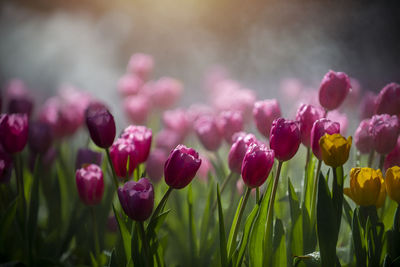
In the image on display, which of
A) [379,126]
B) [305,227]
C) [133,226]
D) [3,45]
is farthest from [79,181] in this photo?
[3,45]

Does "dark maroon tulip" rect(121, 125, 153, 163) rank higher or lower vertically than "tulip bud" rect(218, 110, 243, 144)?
lower

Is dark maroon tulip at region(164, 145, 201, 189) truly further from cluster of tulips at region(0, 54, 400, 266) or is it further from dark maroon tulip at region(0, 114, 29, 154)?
dark maroon tulip at region(0, 114, 29, 154)

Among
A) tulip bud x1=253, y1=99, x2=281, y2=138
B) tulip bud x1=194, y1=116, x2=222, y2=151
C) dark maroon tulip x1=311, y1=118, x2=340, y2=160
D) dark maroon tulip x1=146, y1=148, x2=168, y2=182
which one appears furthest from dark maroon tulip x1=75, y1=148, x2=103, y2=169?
dark maroon tulip x1=311, y1=118, x2=340, y2=160

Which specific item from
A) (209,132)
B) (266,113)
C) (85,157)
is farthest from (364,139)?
(85,157)

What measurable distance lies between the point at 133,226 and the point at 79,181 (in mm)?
155

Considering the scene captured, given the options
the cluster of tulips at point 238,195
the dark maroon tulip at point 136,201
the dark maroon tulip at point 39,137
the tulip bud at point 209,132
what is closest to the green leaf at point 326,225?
the cluster of tulips at point 238,195

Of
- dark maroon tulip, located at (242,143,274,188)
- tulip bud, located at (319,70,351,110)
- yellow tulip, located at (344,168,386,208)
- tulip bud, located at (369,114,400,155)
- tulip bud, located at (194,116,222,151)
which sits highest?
tulip bud, located at (319,70,351,110)

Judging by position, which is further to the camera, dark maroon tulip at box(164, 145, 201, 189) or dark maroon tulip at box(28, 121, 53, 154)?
dark maroon tulip at box(28, 121, 53, 154)

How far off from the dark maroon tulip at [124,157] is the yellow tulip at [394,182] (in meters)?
0.38

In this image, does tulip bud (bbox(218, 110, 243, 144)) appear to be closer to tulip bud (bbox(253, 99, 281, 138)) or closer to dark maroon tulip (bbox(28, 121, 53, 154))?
tulip bud (bbox(253, 99, 281, 138))

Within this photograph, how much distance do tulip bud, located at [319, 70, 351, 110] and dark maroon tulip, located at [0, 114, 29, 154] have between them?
0.52m

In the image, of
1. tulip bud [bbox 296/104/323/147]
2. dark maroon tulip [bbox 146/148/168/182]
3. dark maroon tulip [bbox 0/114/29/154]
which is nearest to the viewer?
tulip bud [bbox 296/104/323/147]

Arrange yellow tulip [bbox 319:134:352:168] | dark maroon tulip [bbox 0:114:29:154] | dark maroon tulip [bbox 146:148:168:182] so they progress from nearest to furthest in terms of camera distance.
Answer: yellow tulip [bbox 319:134:352:168] < dark maroon tulip [bbox 0:114:29:154] < dark maroon tulip [bbox 146:148:168:182]

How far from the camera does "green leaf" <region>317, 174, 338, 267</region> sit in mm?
604
